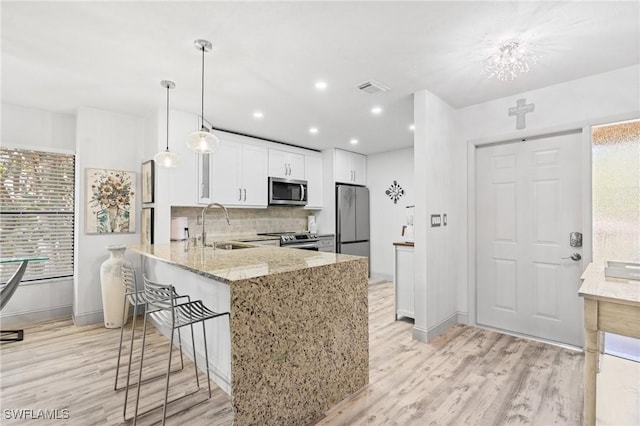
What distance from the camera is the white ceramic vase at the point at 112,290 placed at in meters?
3.44

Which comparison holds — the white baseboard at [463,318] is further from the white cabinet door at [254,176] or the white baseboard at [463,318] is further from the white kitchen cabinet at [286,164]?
the white kitchen cabinet at [286,164]

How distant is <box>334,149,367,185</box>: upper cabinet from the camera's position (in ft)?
18.7

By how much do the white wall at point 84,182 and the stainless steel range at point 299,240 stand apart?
6.82ft

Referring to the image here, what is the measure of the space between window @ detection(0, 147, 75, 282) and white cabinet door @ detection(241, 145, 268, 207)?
2.07 metres

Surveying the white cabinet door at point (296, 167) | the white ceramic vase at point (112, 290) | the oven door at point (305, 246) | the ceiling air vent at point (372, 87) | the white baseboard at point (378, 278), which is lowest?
the white baseboard at point (378, 278)

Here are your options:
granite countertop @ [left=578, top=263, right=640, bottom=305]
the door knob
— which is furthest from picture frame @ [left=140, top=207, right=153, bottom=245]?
the door knob

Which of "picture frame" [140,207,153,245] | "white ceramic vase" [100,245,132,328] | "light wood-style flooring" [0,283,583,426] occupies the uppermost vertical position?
"picture frame" [140,207,153,245]

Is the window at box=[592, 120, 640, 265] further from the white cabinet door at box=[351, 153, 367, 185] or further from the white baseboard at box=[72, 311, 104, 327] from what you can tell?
the white baseboard at box=[72, 311, 104, 327]

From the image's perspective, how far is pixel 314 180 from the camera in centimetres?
566

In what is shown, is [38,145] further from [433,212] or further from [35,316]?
[433,212]

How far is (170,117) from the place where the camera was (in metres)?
3.57

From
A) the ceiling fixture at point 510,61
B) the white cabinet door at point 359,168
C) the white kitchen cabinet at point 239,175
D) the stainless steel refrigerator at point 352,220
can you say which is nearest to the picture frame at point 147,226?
the white kitchen cabinet at point 239,175

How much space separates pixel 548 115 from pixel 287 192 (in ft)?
11.6

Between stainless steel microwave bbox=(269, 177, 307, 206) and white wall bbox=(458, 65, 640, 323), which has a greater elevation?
white wall bbox=(458, 65, 640, 323)
